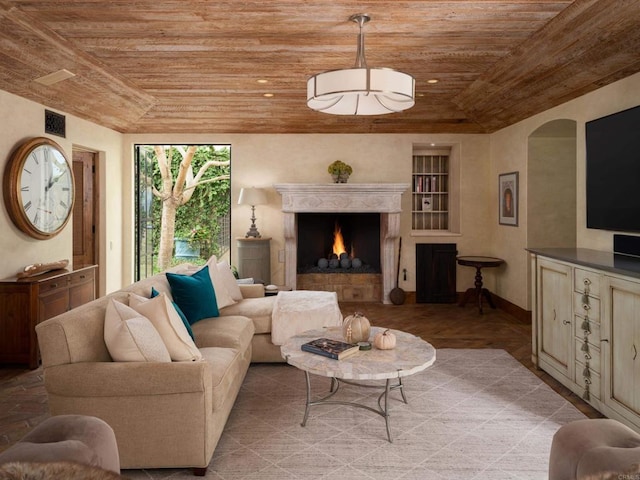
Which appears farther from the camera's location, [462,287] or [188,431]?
[462,287]

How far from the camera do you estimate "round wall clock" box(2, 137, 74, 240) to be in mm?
4488

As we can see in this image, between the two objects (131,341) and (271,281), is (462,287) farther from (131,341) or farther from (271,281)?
(131,341)

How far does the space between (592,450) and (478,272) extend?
17.0 feet

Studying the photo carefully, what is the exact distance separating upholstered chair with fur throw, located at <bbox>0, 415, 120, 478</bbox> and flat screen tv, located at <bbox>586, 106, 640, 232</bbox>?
3801 millimetres

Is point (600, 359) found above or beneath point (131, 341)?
beneath

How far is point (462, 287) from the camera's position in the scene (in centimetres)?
732

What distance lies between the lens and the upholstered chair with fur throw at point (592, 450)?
5.00 ft

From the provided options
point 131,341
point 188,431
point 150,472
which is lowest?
point 150,472

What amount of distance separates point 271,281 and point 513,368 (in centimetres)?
382

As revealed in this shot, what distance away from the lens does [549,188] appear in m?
Result: 6.02

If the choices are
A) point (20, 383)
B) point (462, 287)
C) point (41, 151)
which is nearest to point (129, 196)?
point (41, 151)

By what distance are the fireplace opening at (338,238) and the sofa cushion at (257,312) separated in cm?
298

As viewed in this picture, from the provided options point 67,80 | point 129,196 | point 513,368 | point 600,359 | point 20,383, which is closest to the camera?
point 600,359

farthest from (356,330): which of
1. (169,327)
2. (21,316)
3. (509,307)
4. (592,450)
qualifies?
(509,307)
